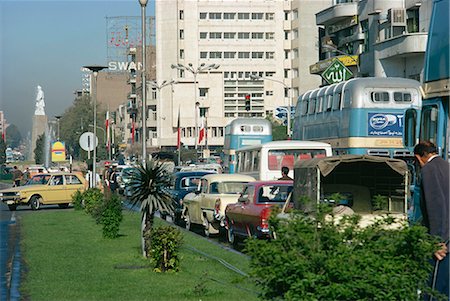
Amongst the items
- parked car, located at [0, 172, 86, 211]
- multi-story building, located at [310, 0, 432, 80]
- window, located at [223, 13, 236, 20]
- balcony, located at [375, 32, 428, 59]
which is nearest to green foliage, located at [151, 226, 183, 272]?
parked car, located at [0, 172, 86, 211]

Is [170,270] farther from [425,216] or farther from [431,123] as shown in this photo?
[425,216]

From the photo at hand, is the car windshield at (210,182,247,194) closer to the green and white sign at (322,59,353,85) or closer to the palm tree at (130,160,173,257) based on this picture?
the palm tree at (130,160,173,257)

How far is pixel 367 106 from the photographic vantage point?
34812mm

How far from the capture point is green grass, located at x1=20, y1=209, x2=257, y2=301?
13.8 metres

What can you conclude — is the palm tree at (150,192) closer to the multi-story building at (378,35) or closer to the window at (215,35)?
the multi-story building at (378,35)

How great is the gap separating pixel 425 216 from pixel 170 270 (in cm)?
743

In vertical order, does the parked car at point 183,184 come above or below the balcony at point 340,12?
below

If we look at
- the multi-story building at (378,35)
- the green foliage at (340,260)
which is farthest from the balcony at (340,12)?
the green foliage at (340,260)

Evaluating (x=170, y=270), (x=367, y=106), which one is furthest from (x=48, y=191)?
(x=170, y=270)

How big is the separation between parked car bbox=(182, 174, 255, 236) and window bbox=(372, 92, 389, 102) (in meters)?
9.26

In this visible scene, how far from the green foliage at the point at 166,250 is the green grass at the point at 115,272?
7.5 inches

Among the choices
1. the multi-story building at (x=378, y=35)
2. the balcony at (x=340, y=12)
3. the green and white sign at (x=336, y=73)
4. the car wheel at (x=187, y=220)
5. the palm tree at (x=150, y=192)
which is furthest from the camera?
the balcony at (x=340, y=12)

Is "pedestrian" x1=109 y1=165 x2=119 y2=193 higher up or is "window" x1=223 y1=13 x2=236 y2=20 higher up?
"window" x1=223 y1=13 x2=236 y2=20

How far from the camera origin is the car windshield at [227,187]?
87.4ft
